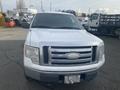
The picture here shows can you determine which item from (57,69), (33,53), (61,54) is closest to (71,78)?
(57,69)

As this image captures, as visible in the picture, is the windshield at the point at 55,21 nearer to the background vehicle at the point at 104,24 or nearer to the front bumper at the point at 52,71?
the front bumper at the point at 52,71

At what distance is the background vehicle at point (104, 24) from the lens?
713 inches

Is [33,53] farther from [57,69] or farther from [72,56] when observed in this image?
[72,56]

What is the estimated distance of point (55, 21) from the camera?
602cm

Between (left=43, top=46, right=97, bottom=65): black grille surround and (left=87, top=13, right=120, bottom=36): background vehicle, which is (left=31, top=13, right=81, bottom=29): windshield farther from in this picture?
(left=87, top=13, right=120, bottom=36): background vehicle

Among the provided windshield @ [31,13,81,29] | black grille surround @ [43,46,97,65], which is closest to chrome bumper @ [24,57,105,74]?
black grille surround @ [43,46,97,65]

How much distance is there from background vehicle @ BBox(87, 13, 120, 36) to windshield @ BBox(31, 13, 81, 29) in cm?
1239

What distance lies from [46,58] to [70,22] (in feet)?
7.45

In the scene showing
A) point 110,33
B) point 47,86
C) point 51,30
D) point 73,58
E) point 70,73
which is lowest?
point 110,33

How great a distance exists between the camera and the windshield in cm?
582

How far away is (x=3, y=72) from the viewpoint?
612 cm

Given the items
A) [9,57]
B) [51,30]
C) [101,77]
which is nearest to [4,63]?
[9,57]

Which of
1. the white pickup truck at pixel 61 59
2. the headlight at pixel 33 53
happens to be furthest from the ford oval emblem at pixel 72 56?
the headlight at pixel 33 53

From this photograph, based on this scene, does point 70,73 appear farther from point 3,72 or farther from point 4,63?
point 4,63
